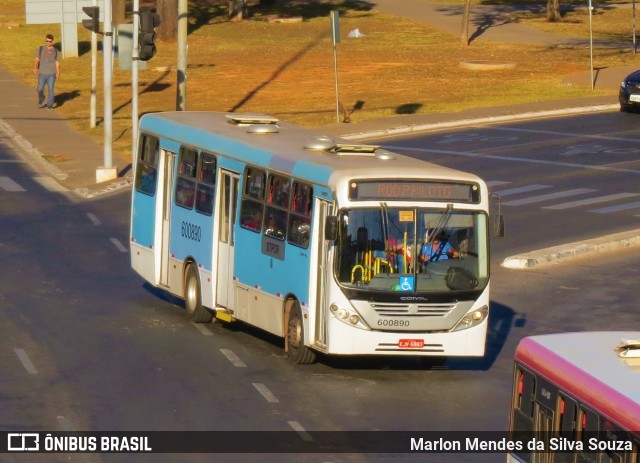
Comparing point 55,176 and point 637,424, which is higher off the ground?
point 637,424

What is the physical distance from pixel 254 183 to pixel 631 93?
80.7 feet

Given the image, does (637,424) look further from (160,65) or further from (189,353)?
(160,65)

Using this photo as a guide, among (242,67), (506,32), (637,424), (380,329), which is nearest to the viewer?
(637,424)

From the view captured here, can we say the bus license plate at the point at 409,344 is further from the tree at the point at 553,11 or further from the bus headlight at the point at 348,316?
the tree at the point at 553,11

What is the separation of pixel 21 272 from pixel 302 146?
232 inches

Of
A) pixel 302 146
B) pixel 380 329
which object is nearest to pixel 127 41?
pixel 302 146

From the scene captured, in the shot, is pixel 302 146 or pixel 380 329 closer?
pixel 380 329

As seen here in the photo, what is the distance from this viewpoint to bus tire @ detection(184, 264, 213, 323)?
64.9 ft

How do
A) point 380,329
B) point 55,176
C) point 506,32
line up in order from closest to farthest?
point 380,329 → point 55,176 → point 506,32

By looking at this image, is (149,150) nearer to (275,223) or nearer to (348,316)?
(275,223)

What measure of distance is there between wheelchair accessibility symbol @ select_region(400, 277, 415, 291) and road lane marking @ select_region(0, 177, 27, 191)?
16.5m

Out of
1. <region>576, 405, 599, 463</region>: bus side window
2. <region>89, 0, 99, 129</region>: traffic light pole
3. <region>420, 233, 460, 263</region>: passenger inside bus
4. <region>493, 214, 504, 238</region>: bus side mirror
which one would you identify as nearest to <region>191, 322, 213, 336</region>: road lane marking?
<region>420, 233, 460, 263</region>: passenger inside bus

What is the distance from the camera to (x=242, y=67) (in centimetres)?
5428

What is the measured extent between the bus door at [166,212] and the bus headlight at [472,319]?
545 centimetres
